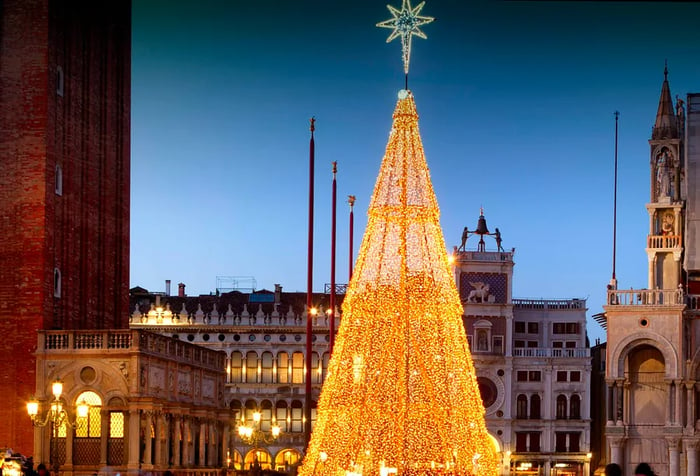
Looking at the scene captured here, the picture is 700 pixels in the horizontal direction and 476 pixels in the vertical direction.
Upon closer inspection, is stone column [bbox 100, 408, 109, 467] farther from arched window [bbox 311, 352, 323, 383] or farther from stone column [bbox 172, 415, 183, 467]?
arched window [bbox 311, 352, 323, 383]

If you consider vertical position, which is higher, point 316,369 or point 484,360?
point 484,360

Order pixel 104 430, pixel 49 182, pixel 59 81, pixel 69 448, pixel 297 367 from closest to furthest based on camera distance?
pixel 69 448
pixel 104 430
pixel 49 182
pixel 59 81
pixel 297 367

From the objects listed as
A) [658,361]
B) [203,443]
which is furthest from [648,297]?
[203,443]

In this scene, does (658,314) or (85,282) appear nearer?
(85,282)

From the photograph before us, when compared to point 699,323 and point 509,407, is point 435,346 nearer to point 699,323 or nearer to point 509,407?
point 699,323

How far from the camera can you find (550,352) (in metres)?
75.3

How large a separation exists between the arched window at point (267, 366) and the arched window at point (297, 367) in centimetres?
118

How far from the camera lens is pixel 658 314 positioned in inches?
1986

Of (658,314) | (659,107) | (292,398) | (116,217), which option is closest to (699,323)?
(658,314)

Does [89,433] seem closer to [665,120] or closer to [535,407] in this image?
[665,120]

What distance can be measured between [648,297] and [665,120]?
8.05 metres

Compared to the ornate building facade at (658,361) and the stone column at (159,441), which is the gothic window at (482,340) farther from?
the stone column at (159,441)

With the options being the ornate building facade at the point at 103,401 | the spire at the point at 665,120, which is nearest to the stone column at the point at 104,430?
the ornate building facade at the point at 103,401

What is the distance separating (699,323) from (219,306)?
108ft
